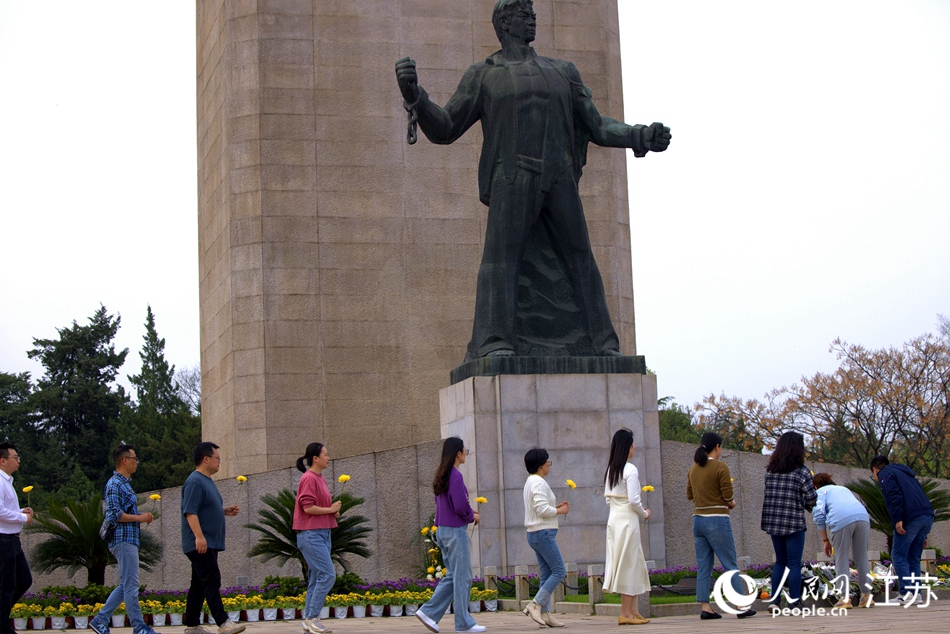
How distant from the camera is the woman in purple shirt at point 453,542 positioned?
8891 mm

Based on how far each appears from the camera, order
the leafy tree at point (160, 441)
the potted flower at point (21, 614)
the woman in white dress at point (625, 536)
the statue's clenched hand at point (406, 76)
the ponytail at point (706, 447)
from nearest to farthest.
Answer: the woman in white dress at point (625, 536) → the ponytail at point (706, 447) → the potted flower at point (21, 614) → the statue's clenched hand at point (406, 76) → the leafy tree at point (160, 441)

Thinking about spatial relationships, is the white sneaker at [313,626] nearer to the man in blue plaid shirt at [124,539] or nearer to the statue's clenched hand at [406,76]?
the man in blue plaid shirt at [124,539]

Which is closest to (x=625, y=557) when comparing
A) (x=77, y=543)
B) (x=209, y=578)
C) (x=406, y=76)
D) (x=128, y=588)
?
(x=209, y=578)

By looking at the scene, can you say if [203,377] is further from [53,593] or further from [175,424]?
[175,424]

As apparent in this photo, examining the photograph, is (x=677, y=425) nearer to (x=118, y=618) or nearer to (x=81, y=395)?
(x=81, y=395)

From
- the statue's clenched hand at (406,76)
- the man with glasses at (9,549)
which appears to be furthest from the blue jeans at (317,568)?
the statue's clenched hand at (406,76)

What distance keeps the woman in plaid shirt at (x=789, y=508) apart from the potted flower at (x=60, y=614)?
6.44 metres

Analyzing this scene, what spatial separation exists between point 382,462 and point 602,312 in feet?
12.4

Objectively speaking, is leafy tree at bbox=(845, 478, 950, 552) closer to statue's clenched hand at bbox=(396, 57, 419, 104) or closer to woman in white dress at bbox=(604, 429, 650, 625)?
woman in white dress at bbox=(604, 429, 650, 625)

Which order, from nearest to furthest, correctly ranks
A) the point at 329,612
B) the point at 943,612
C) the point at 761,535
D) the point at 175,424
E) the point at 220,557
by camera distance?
1. the point at 943,612
2. the point at 329,612
3. the point at 220,557
4. the point at 761,535
5. the point at 175,424

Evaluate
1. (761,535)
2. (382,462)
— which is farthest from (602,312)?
(761,535)

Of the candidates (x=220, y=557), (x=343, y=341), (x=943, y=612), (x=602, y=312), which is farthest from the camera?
(x=343, y=341)

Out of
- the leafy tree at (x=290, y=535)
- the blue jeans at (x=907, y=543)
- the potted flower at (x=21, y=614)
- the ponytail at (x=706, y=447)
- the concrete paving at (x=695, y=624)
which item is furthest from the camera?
the leafy tree at (x=290, y=535)

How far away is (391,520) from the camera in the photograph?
1523cm
